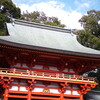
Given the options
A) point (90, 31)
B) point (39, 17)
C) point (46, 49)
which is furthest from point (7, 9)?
point (46, 49)

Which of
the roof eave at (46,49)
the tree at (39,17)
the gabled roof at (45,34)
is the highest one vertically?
the tree at (39,17)

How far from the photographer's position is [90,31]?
27.2m

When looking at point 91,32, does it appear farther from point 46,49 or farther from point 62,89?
point 46,49

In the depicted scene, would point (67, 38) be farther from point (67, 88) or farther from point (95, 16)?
point (95, 16)

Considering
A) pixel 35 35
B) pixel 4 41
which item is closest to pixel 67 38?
pixel 35 35

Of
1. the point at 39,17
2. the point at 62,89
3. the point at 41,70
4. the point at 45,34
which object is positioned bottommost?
the point at 62,89

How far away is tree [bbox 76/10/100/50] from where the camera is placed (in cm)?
2523

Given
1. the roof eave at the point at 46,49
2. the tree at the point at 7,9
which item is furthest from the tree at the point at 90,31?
the roof eave at the point at 46,49

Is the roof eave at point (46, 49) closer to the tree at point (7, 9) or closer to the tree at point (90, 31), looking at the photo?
the tree at point (90, 31)

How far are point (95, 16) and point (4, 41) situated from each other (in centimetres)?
2286

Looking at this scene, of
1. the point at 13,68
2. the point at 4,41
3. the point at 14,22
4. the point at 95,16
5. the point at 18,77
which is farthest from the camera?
the point at 95,16

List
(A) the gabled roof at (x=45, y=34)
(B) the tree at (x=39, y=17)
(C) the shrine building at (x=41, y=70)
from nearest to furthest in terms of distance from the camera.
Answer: (C) the shrine building at (x=41, y=70)
(A) the gabled roof at (x=45, y=34)
(B) the tree at (x=39, y=17)

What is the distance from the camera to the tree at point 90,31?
82.8ft

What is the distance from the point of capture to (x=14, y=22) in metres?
15.3
